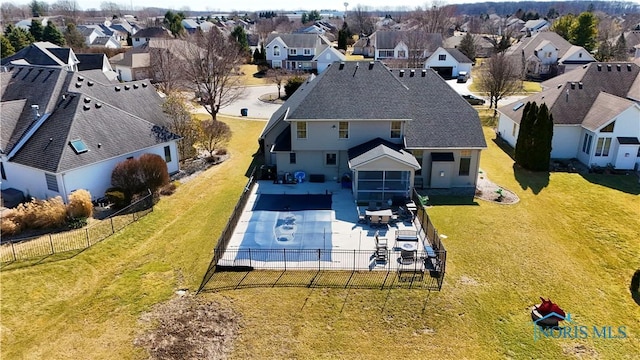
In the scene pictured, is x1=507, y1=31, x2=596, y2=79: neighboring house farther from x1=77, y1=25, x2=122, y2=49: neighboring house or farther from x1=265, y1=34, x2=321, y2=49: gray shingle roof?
x1=77, y1=25, x2=122, y2=49: neighboring house

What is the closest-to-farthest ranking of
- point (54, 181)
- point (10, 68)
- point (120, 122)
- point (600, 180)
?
point (54, 181), point (120, 122), point (600, 180), point (10, 68)

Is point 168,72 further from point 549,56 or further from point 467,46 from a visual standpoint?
point 549,56

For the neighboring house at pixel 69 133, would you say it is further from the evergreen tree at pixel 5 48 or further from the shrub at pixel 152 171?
the evergreen tree at pixel 5 48

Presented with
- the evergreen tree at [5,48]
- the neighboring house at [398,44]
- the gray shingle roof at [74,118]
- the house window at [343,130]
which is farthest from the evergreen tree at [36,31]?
the house window at [343,130]

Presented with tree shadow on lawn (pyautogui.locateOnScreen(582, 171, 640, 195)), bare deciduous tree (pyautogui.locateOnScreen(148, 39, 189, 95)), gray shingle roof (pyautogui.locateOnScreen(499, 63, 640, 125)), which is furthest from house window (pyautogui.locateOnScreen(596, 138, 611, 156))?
bare deciduous tree (pyautogui.locateOnScreen(148, 39, 189, 95))

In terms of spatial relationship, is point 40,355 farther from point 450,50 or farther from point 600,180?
point 450,50

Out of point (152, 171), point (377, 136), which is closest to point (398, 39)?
point (377, 136)

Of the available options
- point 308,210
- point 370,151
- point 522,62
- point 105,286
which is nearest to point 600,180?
point 370,151
